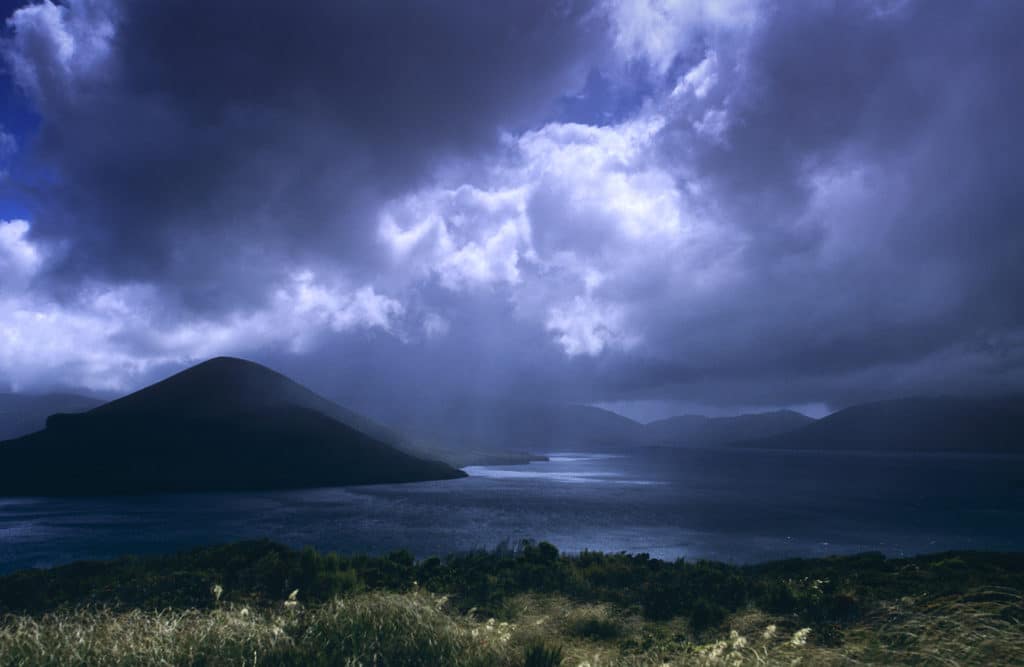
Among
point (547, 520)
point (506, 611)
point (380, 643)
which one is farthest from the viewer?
point (547, 520)

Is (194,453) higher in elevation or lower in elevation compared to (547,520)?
higher

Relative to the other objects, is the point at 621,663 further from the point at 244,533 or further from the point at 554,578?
the point at 244,533

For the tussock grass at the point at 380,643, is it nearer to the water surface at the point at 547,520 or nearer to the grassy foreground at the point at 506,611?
the grassy foreground at the point at 506,611

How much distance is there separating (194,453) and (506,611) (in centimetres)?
16584

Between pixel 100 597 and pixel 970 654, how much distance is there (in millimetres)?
19733

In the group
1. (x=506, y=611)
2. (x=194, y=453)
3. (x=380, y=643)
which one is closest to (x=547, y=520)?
(x=506, y=611)

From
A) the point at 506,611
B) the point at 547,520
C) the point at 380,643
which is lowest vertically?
the point at 547,520

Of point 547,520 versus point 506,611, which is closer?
point 506,611

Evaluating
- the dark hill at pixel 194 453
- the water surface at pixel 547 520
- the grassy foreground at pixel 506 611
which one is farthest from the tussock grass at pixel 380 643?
the dark hill at pixel 194 453

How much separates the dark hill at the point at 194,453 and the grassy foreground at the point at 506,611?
136 metres

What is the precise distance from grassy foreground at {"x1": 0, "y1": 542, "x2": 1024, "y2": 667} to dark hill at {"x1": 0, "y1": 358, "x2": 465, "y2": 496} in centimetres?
13562

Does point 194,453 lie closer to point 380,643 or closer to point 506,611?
point 506,611

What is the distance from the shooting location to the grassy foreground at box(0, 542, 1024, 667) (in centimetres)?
855

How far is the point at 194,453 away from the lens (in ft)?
510
